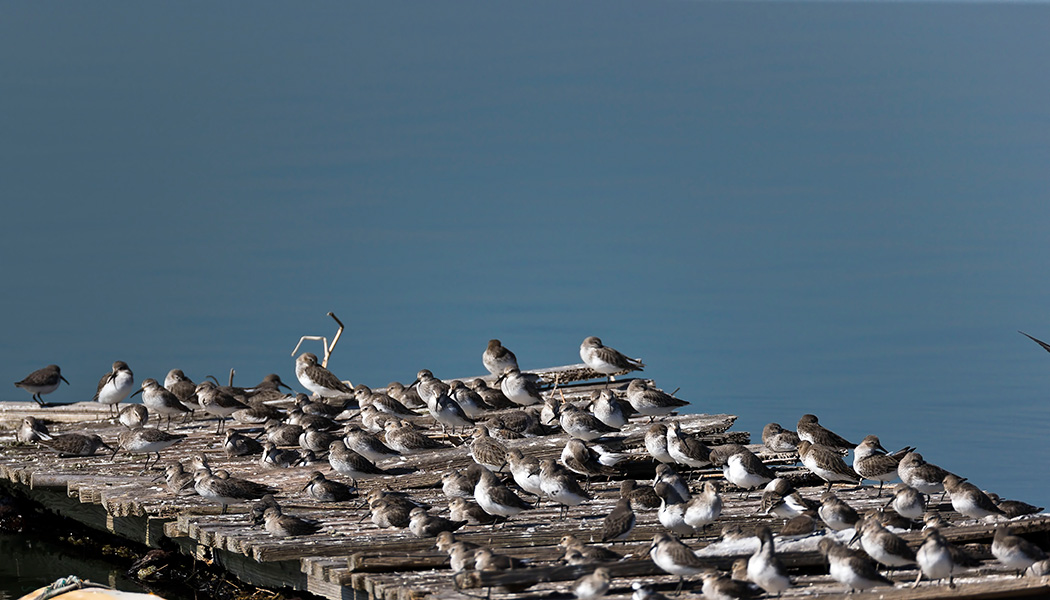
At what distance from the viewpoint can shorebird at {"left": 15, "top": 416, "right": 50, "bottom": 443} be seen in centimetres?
1590

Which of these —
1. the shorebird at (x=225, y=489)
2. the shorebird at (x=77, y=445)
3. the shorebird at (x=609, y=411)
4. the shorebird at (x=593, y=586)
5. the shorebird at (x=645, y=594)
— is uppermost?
the shorebird at (x=77, y=445)

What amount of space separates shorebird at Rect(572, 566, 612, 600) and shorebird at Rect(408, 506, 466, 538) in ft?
6.46

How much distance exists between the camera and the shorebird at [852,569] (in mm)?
9531

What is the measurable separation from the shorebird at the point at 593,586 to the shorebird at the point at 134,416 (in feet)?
26.5

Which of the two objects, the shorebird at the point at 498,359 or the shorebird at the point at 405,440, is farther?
the shorebird at the point at 498,359

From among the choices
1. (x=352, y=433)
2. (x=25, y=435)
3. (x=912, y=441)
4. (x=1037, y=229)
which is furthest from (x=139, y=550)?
(x=1037, y=229)

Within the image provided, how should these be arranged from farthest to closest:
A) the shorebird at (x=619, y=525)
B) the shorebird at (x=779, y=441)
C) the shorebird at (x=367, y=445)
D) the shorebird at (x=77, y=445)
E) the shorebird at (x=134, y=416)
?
the shorebird at (x=134, y=416), the shorebird at (x=77, y=445), the shorebird at (x=779, y=441), the shorebird at (x=367, y=445), the shorebird at (x=619, y=525)

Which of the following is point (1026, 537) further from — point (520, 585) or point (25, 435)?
point (25, 435)

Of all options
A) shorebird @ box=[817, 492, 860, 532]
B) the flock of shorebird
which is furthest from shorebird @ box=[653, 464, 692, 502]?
shorebird @ box=[817, 492, 860, 532]

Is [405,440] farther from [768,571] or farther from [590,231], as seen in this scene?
[590,231]

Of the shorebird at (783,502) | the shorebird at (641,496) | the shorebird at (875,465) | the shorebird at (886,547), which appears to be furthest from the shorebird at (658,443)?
the shorebird at (886,547)

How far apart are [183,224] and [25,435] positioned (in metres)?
39.5

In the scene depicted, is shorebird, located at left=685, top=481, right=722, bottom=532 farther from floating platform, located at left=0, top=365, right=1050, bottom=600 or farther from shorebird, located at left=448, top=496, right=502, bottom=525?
shorebird, located at left=448, top=496, right=502, bottom=525

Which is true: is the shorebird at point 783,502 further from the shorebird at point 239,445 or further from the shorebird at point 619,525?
the shorebird at point 239,445
